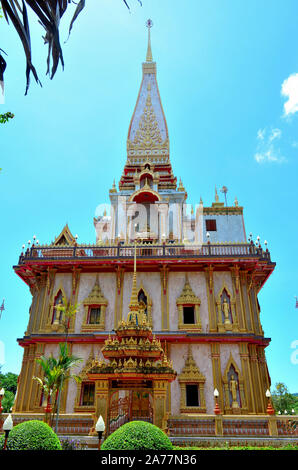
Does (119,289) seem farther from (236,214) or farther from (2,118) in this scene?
(2,118)

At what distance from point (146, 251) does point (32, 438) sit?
607 inches

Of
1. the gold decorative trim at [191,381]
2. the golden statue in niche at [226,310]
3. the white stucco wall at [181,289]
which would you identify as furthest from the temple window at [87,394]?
the golden statue in niche at [226,310]

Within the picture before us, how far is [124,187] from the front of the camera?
32.8 m

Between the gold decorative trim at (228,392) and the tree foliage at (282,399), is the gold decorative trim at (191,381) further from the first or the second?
the tree foliage at (282,399)

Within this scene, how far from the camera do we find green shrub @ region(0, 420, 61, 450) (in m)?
8.20

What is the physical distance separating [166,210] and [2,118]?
863 inches

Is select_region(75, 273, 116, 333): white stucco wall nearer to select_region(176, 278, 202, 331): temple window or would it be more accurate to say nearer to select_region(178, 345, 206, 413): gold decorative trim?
select_region(176, 278, 202, 331): temple window

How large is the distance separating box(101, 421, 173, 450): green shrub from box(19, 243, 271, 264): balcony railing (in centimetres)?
1366

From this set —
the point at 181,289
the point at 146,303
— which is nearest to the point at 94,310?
the point at 146,303

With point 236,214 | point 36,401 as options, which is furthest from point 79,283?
point 236,214

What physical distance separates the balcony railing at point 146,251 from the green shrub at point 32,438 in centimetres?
1337

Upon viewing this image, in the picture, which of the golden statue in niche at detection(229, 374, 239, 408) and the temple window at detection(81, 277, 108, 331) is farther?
the temple window at detection(81, 277, 108, 331)

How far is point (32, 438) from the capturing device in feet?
27.2

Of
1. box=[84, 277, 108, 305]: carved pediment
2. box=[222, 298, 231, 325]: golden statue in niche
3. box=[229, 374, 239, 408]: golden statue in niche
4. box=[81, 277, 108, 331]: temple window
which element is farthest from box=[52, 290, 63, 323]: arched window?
box=[229, 374, 239, 408]: golden statue in niche
